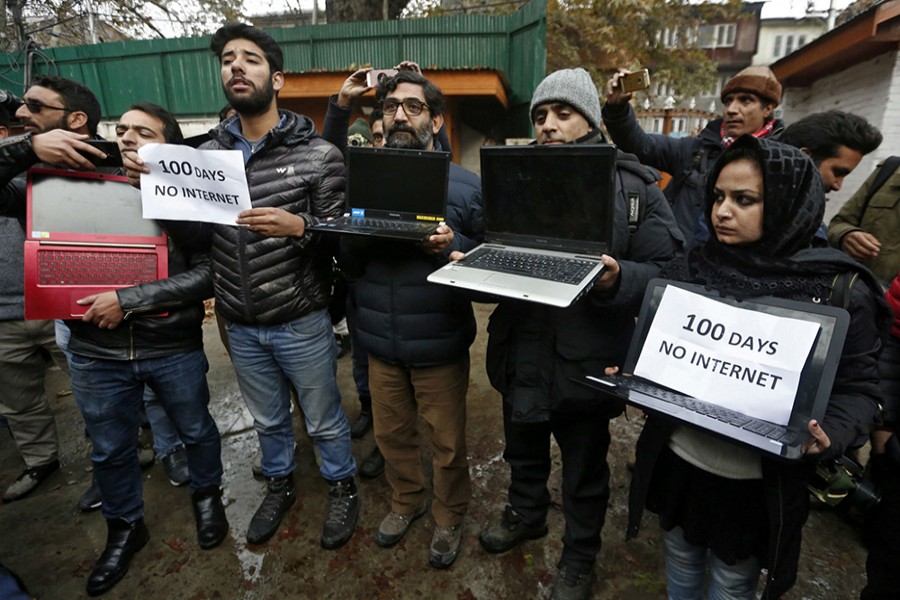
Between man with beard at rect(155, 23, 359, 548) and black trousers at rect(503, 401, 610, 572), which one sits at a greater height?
man with beard at rect(155, 23, 359, 548)

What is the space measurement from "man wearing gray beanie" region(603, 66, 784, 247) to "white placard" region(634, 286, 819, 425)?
126cm

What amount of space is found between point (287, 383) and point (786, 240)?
2.30 metres

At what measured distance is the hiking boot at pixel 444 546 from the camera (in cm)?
221

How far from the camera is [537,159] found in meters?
1.72

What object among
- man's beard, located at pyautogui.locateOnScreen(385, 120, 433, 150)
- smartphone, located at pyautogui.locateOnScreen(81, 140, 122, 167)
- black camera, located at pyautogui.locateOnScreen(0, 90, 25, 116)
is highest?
black camera, located at pyautogui.locateOnScreen(0, 90, 25, 116)

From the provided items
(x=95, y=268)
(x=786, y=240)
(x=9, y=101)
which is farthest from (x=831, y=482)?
(x=9, y=101)

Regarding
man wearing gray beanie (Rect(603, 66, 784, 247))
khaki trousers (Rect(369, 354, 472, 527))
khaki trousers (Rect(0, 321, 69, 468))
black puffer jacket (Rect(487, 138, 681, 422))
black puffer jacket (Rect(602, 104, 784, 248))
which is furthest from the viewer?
khaki trousers (Rect(0, 321, 69, 468))

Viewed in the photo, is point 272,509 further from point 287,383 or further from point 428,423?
point 428,423

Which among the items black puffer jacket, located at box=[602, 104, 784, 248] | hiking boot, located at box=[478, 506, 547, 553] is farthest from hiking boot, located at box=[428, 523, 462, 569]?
black puffer jacket, located at box=[602, 104, 784, 248]

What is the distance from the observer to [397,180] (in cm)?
199

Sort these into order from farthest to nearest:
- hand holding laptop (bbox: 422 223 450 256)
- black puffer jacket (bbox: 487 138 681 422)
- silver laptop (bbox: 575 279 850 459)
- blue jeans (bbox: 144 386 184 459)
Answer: blue jeans (bbox: 144 386 184 459) → hand holding laptop (bbox: 422 223 450 256) → black puffer jacket (bbox: 487 138 681 422) → silver laptop (bbox: 575 279 850 459)

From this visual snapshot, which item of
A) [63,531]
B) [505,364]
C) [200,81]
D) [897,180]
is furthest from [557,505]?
[200,81]

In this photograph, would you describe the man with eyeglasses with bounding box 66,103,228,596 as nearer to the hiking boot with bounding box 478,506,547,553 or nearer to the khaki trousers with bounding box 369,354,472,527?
the khaki trousers with bounding box 369,354,472,527

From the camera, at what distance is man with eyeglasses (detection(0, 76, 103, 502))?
2408 millimetres
